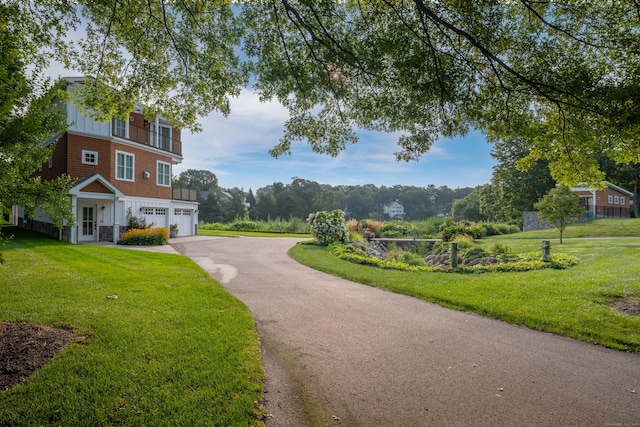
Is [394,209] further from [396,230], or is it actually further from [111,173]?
[111,173]

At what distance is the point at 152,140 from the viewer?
71.7 ft

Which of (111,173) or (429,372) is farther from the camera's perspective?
(111,173)

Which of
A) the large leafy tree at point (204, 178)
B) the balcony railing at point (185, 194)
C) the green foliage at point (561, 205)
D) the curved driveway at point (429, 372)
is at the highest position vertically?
the large leafy tree at point (204, 178)

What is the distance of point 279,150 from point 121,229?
A: 1629 cm

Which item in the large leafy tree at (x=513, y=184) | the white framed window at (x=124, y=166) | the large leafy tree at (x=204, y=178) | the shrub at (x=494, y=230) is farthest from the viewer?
the large leafy tree at (x=204, y=178)

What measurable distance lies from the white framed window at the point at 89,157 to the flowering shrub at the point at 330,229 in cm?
1221

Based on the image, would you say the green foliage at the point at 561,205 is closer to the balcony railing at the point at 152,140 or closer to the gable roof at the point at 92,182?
the gable roof at the point at 92,182

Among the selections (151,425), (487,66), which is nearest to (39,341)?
(151,425)

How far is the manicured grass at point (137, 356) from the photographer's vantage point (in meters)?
2.88

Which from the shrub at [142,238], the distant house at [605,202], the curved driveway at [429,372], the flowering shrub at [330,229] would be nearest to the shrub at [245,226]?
the shrub at [142,238]

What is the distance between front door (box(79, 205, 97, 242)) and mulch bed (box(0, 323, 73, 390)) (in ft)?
51.2

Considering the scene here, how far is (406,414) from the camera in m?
3.02

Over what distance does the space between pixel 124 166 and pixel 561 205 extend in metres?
22.7

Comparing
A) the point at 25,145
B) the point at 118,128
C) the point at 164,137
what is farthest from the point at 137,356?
the point at 164,137
